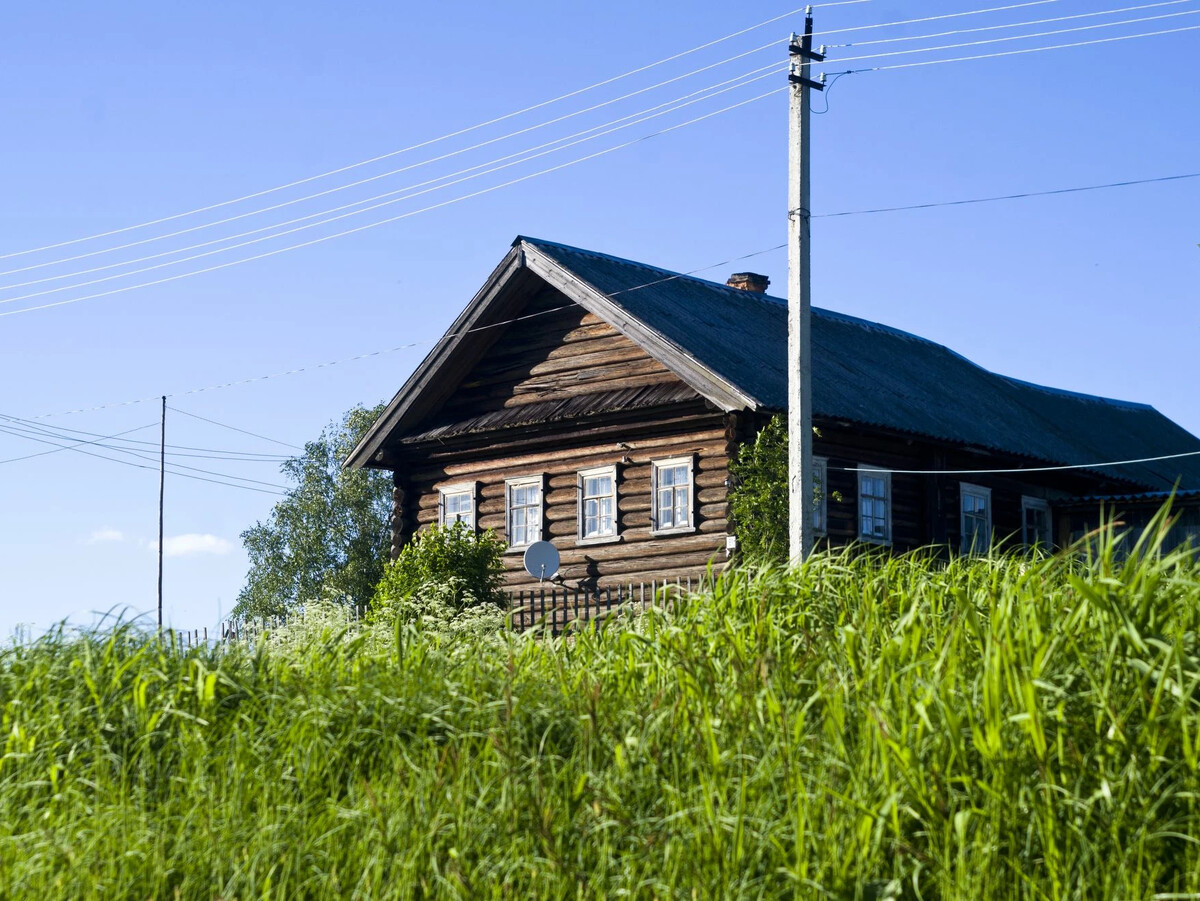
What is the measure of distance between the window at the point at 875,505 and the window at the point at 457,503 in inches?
258

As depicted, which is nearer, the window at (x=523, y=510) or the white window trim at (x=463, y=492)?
the window at (x=523, y=510)

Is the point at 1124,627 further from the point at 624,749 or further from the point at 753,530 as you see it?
the point at 753,530

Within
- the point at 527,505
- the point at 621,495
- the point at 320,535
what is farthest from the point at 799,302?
the point at 320,535

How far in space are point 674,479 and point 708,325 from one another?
2.93 meters

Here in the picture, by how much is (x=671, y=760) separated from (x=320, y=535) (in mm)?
39885

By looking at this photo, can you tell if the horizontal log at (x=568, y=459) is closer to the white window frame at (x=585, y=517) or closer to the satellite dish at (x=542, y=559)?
the white window frame at (x=585, y=517)

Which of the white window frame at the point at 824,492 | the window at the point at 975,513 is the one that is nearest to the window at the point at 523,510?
the white window frame at the point at 824,492

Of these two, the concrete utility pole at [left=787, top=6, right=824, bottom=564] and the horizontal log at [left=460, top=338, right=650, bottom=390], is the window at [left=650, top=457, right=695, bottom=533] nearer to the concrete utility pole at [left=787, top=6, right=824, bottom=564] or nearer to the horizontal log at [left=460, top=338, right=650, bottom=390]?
the horizontal log at [left=460, top=338, right=650, bottom=390]

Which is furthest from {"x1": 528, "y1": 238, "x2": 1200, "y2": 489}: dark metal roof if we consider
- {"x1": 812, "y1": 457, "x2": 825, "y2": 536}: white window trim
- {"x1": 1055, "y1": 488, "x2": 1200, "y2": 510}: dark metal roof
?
{"x1": 812, "y1": 457, "x2": 825, "y2": 536}: white window trim

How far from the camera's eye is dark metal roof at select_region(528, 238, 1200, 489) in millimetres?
22562

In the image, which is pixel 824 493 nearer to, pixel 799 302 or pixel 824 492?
pixel 824 492

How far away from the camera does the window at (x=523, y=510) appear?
80.2ft

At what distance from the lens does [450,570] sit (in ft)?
Answer: 68.4

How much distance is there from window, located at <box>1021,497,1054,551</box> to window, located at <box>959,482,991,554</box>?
57.3 inches
